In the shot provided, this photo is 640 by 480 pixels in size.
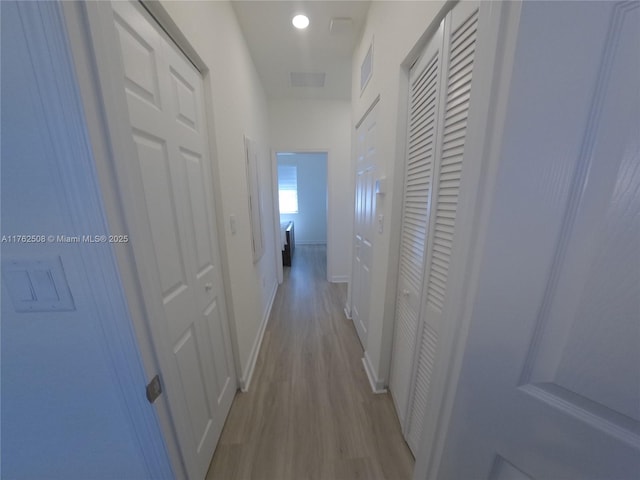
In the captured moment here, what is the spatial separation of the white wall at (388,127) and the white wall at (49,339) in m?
1.23

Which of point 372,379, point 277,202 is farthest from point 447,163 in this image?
point 277,202

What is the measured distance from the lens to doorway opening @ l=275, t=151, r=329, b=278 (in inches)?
224

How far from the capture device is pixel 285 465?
119 centimetres

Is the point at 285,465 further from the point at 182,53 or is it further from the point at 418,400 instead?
the point at 182,53

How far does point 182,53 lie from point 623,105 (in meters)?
1.50

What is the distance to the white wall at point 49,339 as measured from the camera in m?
0.43

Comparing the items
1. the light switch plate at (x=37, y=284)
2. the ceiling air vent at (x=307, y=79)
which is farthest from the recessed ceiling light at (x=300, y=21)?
the light switch plate at (x=37, y=284)

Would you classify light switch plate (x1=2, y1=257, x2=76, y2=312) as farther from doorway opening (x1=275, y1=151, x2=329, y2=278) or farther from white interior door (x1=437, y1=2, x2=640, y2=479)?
doorway opening (x1=275, y1=151, x2=329, y2=278)

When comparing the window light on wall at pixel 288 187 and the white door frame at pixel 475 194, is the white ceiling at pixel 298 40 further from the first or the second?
the window light on wall at pixel 288 187

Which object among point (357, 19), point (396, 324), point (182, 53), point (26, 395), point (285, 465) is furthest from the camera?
point (357, 19)

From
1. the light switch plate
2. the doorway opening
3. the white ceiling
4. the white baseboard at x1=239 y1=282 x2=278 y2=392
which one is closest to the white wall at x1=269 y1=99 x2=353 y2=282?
the white ceiling

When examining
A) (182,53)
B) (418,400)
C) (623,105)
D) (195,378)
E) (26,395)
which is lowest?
(418,400)

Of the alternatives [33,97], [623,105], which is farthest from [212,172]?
[623,105]

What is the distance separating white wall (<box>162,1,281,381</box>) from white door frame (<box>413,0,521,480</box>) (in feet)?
3.72
